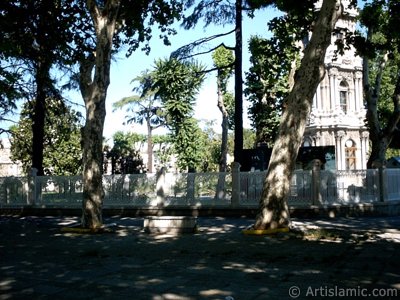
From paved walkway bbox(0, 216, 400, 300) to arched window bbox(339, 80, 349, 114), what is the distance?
104 feet

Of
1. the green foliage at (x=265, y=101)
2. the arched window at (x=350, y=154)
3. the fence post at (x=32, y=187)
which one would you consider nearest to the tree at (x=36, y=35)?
the fence post at (x=32, y=187)

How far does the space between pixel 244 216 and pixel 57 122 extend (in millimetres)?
12172

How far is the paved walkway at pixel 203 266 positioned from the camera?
5285 mm

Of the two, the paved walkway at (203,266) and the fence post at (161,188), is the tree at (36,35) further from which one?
the paved walkway at (203,266)

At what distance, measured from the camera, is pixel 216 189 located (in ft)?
53.3

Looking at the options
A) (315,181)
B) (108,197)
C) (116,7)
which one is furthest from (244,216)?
(116,7)

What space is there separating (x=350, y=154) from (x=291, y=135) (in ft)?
102

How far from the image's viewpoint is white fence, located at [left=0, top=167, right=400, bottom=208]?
15.3m

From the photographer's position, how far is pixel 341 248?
830 centimetres

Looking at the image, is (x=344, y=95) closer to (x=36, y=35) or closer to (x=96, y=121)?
(x=36, y=35)

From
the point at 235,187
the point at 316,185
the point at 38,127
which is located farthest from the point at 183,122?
the point at 316,185

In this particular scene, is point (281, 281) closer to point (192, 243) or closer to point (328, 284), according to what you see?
point (328, 284)

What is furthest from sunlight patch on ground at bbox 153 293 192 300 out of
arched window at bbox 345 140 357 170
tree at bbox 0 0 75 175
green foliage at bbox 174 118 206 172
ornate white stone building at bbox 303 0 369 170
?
arched window at bbox 345 140 357 170

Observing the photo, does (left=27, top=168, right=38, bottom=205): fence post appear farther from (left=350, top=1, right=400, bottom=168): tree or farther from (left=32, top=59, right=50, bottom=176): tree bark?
(left=350, top=1, right=400, bottom=168): tree
